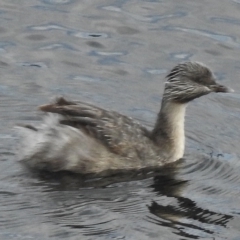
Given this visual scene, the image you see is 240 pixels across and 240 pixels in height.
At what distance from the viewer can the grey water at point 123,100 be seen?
9570 mm

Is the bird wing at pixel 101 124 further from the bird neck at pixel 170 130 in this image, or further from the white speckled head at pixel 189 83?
the white speckled head at pixel 189 83

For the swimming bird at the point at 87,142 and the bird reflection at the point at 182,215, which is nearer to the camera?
the bird reflection at the point at 182,215

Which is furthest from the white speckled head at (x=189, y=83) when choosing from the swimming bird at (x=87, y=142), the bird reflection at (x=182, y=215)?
the bird reflection at (x=182, y=215)

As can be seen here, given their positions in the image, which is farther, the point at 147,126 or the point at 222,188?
the point at 147,126

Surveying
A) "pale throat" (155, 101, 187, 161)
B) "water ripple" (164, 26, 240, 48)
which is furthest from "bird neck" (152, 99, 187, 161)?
"water ripple" (164, 26, 240, 48)

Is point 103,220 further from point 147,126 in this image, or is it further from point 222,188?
point 147,126

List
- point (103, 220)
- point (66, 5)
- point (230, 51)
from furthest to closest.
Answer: point (66, 5) < point (230, 51) < point (103, 220)

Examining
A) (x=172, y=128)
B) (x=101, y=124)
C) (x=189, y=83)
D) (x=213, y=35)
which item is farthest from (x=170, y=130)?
(x=213, y=35)

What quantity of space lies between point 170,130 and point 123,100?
153 centimetres

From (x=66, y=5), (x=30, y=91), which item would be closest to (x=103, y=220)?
(x=30, y=91)

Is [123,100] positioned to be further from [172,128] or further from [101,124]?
[101,124]

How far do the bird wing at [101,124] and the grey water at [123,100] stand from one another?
33 cm

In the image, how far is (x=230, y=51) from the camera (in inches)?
568

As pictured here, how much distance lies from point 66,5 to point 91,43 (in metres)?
1.38
